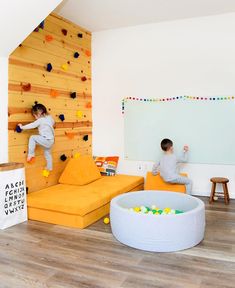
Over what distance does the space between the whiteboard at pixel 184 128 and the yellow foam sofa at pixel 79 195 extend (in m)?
0.66

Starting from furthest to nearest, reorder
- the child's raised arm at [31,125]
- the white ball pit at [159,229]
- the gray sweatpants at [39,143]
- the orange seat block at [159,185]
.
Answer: the orange seat block at [159,185] < the gray sweatpants at [39,143] < the child's raised arm at [31,125] < the white ball pit at [159,229]

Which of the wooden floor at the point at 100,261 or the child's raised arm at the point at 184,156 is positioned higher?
the child's raised arm at the point at 184,156

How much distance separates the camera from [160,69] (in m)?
5.10

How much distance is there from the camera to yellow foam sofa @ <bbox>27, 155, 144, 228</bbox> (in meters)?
3.53

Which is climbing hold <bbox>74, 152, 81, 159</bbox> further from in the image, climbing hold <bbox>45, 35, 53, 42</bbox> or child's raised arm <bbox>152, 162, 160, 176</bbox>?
climbing hold <bbox>45, 35, 53, 42</bbox>

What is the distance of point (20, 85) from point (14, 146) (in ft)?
2.68

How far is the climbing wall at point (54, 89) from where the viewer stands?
400cm

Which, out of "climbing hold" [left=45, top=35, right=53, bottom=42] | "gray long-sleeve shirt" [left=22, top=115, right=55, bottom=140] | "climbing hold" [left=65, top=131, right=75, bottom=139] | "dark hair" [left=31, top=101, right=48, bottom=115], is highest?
"climbing hold" [left=45, top=35, right=53, bottom=42]

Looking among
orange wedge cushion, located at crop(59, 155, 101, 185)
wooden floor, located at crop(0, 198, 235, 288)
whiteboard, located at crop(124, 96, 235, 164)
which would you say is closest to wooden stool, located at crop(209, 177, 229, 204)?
whiteboard, located at crop(124, 96, 235, 164)

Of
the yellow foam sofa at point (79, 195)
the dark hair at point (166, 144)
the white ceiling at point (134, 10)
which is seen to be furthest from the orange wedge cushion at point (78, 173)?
the white ceiling at point (134, 10)

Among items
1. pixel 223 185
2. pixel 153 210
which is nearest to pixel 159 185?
pixel 223 185

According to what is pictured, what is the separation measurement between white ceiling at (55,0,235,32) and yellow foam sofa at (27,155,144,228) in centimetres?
225

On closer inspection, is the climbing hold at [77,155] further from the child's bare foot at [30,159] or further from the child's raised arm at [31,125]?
the child's raised arm at [31,125]

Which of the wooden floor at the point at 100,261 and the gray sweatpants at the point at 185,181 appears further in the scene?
the gray sweatpants at the point at 185,181
